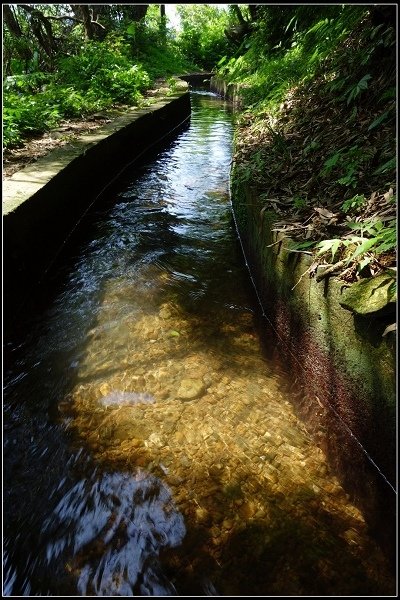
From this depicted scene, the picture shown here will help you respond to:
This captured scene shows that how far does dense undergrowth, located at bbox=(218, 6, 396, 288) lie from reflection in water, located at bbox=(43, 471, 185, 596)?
1.53 m

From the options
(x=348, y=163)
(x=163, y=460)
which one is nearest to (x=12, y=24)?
(x=348, y=163)

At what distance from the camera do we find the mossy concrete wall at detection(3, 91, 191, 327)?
2.99 meters

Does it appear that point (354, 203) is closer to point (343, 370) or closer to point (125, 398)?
point (343, 370)

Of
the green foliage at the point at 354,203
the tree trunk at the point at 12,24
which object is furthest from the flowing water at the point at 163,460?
the tree trunk at the point at 12,24

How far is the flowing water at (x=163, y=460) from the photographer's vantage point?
5.38 feet

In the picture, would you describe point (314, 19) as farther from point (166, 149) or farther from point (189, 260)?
point (189, 260)

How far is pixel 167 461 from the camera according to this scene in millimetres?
2105

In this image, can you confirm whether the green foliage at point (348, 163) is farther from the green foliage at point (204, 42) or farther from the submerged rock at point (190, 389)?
the green foliage at point (204, 42)

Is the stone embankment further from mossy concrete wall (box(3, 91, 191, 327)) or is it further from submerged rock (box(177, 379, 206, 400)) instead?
mossy concrete wall (box(3, 91, 191, 327))

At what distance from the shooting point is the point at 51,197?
12.1ft

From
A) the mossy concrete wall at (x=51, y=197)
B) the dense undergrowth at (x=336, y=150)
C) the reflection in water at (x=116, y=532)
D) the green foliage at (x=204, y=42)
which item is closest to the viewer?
the reflection in water at (x=116, y=532)

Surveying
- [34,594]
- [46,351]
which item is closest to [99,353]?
[46,351]

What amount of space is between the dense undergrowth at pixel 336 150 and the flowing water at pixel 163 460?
0.99m

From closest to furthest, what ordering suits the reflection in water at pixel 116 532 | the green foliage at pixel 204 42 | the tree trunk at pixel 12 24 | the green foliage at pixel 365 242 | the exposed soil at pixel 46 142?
the reflection in water at pixel 116 532 < the green foliage at pixel 365 242 < the exposed soil at pixel 46 142 < the tree trunk at pixel 12 24 < the green foliage at pixel 204 42
